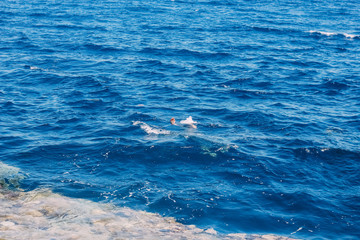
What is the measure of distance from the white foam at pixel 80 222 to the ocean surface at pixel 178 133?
0.29ft

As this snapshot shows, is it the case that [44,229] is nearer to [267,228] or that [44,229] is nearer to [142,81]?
[267,228]

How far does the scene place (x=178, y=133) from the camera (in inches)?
1112

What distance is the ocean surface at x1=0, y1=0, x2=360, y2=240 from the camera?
2005cm

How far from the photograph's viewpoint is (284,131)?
2919 centimetres

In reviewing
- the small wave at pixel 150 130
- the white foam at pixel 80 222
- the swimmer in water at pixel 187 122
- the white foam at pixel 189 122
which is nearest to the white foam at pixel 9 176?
the white foam at pixel 80 222

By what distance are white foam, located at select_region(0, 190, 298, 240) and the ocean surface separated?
3.4 inches

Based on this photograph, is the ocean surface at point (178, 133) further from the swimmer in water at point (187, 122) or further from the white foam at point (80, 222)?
the swimmer in water at point (187, 122)

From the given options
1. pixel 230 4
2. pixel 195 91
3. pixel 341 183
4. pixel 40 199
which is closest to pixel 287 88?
pixel 195 91

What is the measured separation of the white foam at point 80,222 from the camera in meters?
17.9

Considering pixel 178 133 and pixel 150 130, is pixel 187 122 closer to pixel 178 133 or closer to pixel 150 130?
pixel 178 133

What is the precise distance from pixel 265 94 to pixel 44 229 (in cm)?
2316

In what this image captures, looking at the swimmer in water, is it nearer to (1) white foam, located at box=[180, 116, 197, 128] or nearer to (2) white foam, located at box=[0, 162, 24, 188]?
(1) white foam, located at box=[180, 116, 197, 128]

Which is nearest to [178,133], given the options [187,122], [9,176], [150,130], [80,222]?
[187,122]

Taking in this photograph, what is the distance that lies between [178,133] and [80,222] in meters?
10.9
